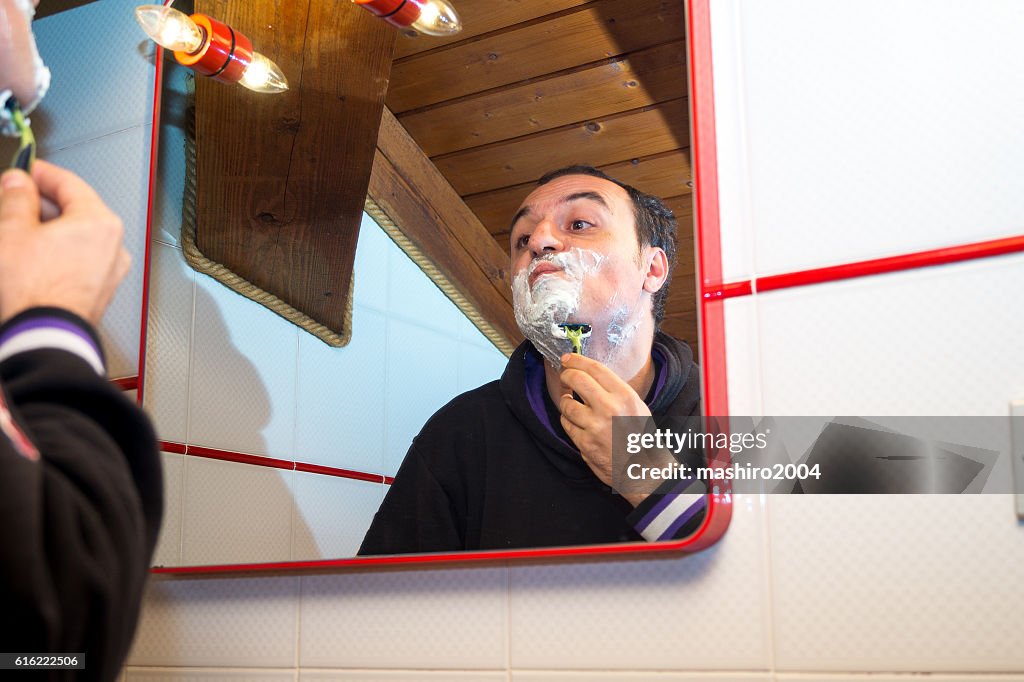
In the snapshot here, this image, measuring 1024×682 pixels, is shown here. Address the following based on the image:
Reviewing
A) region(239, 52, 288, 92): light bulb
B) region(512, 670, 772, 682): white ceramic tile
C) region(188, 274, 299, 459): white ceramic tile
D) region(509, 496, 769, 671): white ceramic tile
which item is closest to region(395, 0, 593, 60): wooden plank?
region(239, 52, 288, 92): light bulb

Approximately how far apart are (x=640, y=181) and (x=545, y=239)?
0.13m

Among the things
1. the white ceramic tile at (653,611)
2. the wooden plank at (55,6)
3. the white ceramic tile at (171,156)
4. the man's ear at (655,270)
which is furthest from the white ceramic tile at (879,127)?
the wooden plank at (55,6)

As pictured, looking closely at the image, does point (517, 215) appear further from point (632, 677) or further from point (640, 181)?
point (632, 677)

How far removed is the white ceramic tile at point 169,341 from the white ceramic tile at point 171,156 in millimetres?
35

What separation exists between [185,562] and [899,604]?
901 mm

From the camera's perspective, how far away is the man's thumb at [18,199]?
2.21 ft

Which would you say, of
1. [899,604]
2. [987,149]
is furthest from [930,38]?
[899,604]

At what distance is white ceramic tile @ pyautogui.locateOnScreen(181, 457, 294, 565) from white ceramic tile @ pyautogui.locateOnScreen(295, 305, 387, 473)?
0.24 ft

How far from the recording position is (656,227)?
1.03 m

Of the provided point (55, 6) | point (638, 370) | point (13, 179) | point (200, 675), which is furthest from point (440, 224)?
point (55, 6)

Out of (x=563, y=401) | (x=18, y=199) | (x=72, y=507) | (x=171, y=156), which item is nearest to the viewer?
(x=72, y=507)

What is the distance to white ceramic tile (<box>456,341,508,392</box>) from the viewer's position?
1073mm

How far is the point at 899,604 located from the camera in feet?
2.75

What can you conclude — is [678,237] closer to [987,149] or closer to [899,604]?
[987,149]
